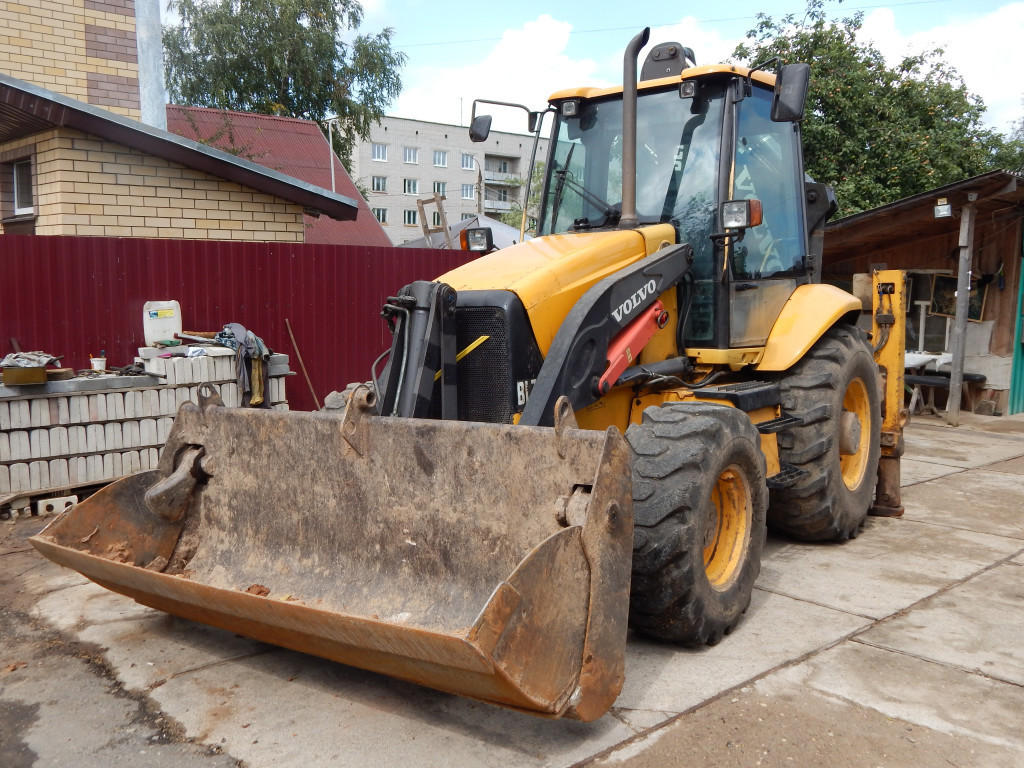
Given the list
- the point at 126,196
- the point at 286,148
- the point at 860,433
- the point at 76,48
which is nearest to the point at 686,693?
the point at 860,433

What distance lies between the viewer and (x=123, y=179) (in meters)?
9.23

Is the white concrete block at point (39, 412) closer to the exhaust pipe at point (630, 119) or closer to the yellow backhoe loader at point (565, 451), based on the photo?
the yellow backhoe loader at point (565, 451)

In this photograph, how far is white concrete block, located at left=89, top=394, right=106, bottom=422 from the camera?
6.93 m

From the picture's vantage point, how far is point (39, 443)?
22.0 feet

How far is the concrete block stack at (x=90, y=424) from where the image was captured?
6598 millimetres

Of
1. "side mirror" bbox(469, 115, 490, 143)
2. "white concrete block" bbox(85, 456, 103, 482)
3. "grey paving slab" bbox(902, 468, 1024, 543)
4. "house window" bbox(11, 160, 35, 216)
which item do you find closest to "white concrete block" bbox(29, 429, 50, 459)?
"white concrete block" bbox(85, 456, 103, 482)

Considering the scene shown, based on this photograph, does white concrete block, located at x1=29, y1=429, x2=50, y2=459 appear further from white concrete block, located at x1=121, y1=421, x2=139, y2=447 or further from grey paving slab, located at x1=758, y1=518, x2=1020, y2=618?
grey paving slab, located at x1=758, y1=518, x2=1020, y2=618

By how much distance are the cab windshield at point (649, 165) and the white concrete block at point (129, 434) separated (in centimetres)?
376

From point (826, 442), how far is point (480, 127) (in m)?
2.91

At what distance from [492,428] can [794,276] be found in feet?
10.5

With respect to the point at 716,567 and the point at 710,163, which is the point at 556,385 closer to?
the point at 716,567

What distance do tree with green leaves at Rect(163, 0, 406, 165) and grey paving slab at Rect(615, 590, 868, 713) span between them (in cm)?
2715

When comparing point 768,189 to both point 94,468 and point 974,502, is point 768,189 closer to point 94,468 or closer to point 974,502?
point 974,502

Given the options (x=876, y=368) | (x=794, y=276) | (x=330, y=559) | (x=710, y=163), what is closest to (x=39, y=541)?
(x=330, y=559)
